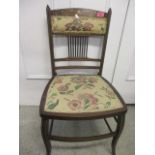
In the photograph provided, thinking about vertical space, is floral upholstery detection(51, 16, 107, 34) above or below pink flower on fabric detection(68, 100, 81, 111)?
above

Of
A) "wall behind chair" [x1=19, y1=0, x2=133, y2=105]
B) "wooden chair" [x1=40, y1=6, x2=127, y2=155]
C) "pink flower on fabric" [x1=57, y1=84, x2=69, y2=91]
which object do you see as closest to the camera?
"wooden chair" [x1=40, y1=6, x2=127, y2=155]

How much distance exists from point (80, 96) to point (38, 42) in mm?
579

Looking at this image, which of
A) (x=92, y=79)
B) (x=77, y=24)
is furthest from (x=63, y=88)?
(x=77, y=24)

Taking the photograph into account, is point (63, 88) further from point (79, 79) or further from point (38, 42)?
point (38, 42)

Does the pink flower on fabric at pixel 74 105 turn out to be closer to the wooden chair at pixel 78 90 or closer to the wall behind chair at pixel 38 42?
the wooden chair at pixel 78 90

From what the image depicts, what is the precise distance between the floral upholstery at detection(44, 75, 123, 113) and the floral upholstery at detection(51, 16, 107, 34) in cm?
33

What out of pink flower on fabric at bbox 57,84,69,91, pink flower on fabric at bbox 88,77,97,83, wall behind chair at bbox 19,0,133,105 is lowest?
pink flower on fabric at bbox 57,84,69,91

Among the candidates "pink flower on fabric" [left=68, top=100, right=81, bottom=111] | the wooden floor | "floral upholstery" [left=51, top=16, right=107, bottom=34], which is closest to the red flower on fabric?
"pink flower on fabric" [left=68, top=100, right=81, bottom=111]

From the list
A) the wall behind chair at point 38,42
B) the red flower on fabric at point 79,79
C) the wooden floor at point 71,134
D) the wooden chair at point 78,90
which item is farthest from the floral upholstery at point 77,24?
the wooden floor at point 71,134

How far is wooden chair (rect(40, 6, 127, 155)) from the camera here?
972 millimetres

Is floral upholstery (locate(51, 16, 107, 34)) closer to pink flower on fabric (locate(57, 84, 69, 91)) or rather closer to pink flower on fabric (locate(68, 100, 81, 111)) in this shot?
pink flower on fabric (locate(57, 84, 69, 91))
